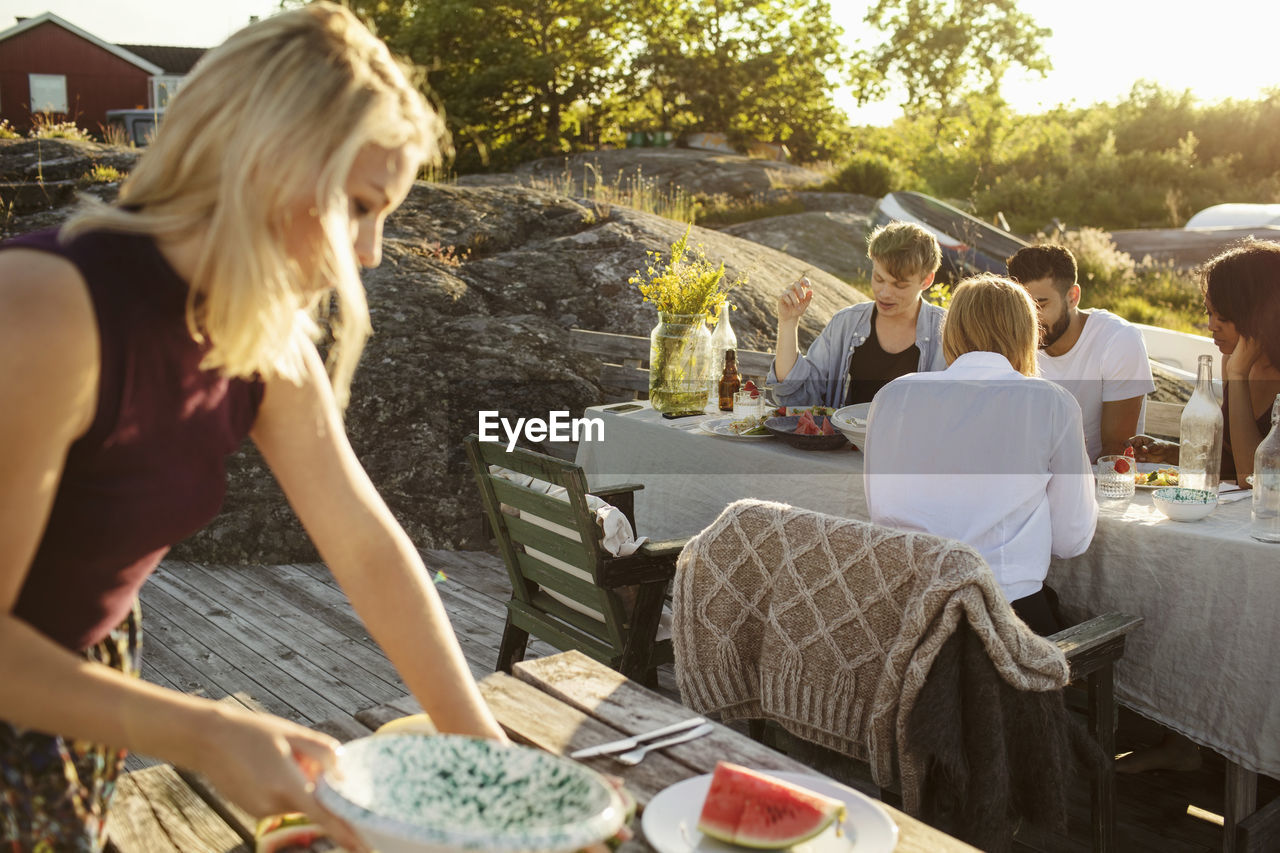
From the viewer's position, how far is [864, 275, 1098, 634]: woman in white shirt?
2.91m

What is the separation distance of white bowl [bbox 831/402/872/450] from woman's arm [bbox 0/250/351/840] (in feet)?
9.94

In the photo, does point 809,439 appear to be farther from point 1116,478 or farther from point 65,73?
point 65,73

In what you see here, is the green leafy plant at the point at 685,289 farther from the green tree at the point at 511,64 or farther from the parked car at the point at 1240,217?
the green tree at the point at 511,64

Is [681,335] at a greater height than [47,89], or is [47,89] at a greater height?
[47,89]

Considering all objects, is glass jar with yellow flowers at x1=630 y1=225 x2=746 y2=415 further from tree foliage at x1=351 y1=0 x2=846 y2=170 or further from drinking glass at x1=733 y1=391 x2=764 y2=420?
tree foliage at x1=351 y1=0 x2=846 y2=170

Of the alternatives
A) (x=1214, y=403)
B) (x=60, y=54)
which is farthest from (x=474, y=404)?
(x=60, y=54)

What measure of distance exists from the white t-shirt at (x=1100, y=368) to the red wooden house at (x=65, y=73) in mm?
31542

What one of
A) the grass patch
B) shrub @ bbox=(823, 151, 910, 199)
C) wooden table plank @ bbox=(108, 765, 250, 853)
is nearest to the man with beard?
wooden table plank @ bbox=(108, 765, 250, 853)

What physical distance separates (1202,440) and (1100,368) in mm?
987

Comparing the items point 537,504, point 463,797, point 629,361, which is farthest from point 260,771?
point 629,361

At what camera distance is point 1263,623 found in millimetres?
2730

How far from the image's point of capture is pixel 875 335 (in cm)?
470

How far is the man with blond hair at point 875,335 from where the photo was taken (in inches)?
175

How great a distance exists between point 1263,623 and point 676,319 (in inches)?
95.9
